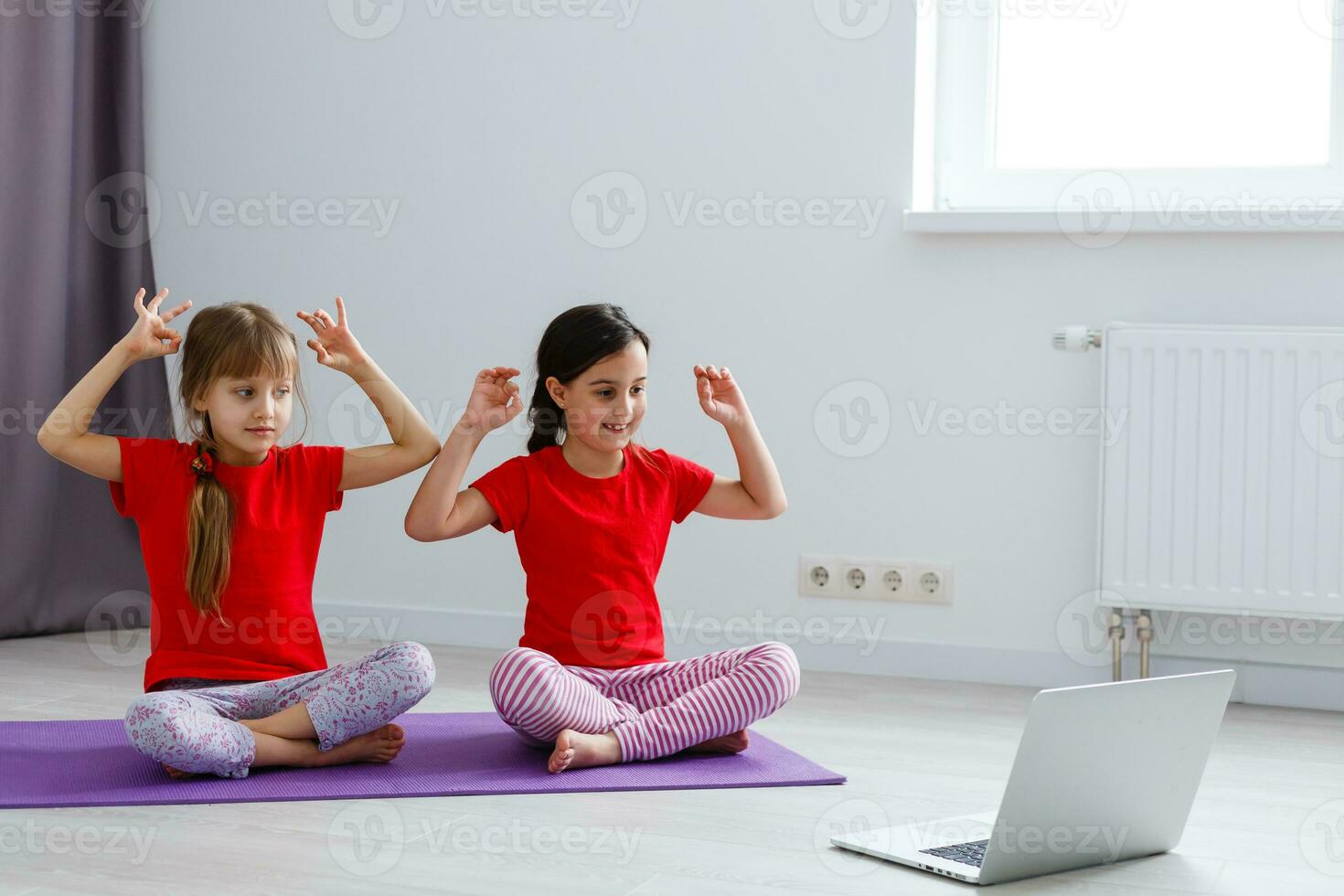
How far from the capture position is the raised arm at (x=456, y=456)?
5.80ft

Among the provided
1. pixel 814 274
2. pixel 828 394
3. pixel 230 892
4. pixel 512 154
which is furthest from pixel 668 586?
pixel 230 892

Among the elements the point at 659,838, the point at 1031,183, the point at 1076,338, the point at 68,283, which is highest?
the point at 1031,183

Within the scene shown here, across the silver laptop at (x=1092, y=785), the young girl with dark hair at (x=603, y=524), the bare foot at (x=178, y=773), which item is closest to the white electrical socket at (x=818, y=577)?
the young girl with dark hair at (x=603, y=524)

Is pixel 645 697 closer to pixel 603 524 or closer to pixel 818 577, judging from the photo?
pixel 603 524

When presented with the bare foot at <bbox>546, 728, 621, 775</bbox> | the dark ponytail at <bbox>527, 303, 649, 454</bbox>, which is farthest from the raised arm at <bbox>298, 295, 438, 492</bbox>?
the bare foot at <bbox>546, 728, 621, 775</bbox>

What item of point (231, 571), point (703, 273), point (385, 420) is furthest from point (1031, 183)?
point (231, 571)

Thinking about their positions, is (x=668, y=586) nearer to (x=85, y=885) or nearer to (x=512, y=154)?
(x=512, y=154)

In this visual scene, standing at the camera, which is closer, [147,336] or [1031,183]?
[147,336]

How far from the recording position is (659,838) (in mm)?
1462

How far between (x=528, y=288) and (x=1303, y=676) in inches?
57.2

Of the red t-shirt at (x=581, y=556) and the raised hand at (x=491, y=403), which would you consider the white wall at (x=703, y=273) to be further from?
the raised hand at (x=491, y=403)

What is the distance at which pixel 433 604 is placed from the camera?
8.90ft

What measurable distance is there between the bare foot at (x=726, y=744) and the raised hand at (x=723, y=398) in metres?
0.40

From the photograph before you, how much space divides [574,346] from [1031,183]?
99 centimetres
